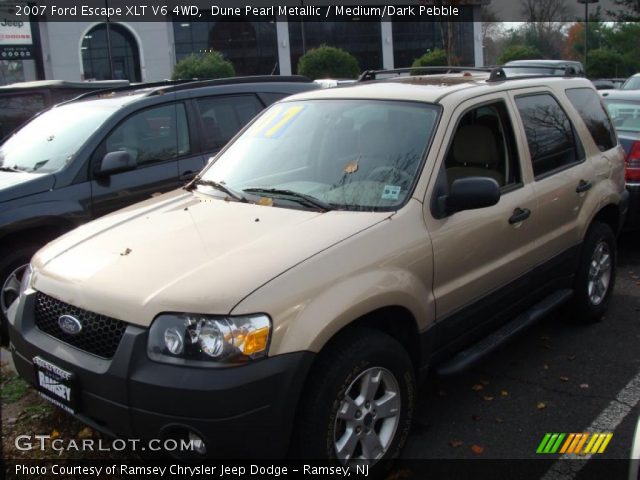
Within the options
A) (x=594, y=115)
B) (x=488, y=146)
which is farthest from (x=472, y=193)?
(x=594, y=115)

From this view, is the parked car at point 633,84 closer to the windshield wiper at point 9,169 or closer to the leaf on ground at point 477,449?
the windshield wiper at point 9,169

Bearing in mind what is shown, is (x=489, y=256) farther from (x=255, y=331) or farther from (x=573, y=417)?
(x=255, y=331)

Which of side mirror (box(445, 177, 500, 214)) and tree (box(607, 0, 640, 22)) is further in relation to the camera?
tree (box(607, 0, 640, 22))

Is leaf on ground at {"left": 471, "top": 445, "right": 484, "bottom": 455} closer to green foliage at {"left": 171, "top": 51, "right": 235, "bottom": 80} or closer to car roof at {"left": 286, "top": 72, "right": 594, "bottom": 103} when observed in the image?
car roof at {"left": 286, "top": 72, "right": 594, "bottom": 103}

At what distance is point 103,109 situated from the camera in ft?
19.2

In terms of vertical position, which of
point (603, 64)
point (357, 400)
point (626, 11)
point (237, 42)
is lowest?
point (357, 400)

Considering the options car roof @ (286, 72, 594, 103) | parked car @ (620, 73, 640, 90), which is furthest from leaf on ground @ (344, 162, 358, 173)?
parked car @ (620, 73, 640, 90)

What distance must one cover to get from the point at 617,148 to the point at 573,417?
8.29ft

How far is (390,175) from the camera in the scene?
3.54m

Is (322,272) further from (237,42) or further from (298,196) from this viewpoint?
(237,42)

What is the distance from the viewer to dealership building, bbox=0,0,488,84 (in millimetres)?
44688

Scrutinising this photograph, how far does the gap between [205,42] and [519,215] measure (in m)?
47.6

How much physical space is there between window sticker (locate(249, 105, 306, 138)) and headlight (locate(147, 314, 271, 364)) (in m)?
1.83

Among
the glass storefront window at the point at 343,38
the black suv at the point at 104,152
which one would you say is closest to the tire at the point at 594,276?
the black suv at the point at 104,152
